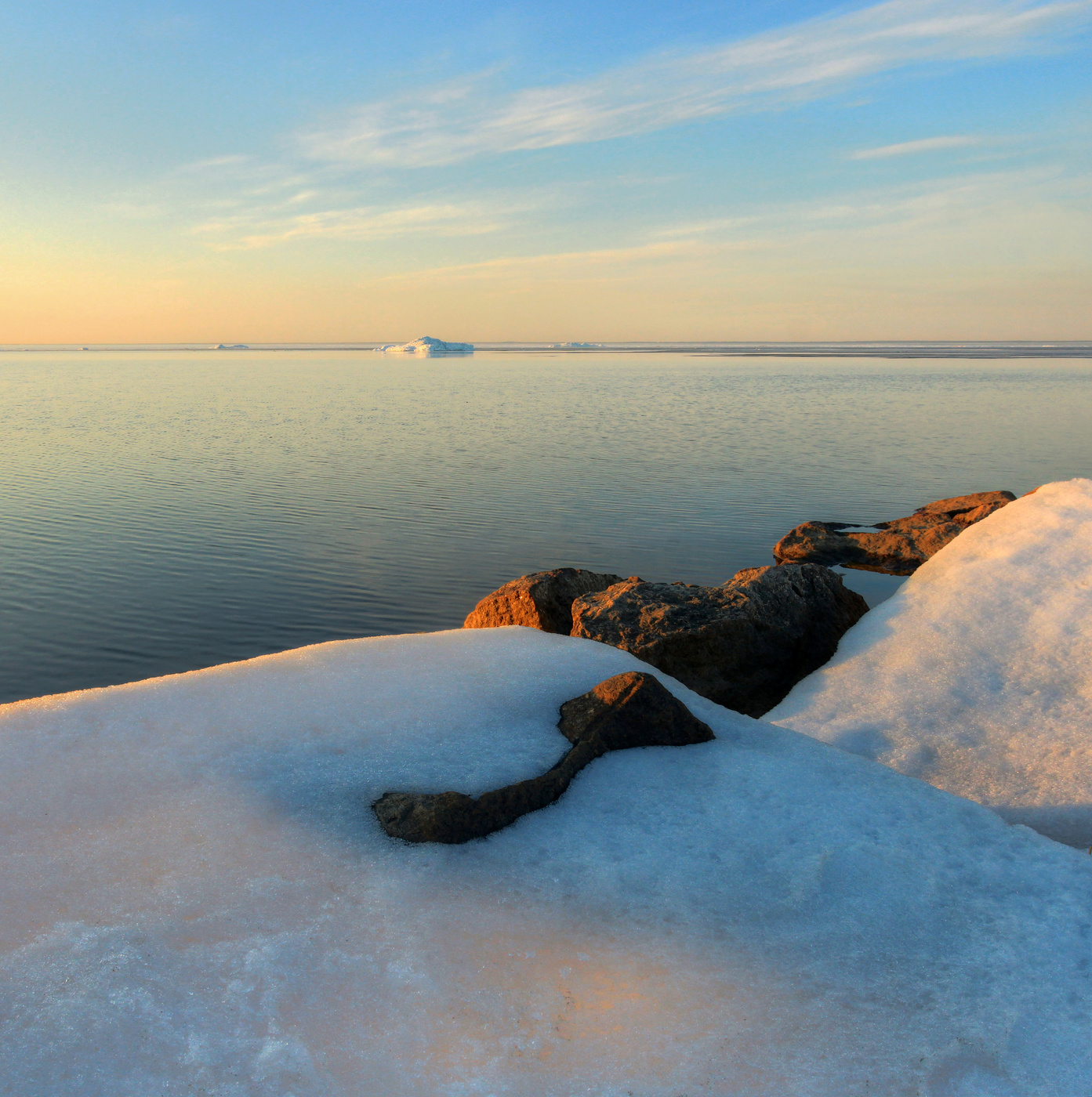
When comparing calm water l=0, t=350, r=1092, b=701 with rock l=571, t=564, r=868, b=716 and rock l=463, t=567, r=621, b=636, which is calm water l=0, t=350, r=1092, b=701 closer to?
rock l=463, t=567, r=621, b=636

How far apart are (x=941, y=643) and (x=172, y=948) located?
7.76 meters

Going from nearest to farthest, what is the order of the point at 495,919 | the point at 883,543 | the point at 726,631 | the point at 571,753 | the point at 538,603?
the point at 495,919, the point at 571,753, the point at 726,631, the point at 538,603, the point at 883,543

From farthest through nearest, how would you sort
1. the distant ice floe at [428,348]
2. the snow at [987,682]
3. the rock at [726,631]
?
the distant ice floe at [428,348]
the rock at [726,631]
the snow at [987,682]

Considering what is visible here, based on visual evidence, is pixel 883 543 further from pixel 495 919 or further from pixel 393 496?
pixel 495 919

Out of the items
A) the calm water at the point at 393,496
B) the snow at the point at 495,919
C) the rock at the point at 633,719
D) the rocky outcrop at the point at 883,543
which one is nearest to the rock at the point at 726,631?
the rock at the point at 633,719

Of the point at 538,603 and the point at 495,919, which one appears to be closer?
the point at 495,919

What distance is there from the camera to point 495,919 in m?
4.02

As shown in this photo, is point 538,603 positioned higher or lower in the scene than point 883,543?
higher

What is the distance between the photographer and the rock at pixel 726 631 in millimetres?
8734

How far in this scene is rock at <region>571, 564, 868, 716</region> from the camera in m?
8.73

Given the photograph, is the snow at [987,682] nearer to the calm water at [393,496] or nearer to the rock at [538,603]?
the rock at [538,603]

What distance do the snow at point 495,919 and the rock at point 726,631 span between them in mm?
2849

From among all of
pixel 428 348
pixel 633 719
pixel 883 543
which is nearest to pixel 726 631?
pixel 633 719

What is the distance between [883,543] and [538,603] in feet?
28.3
